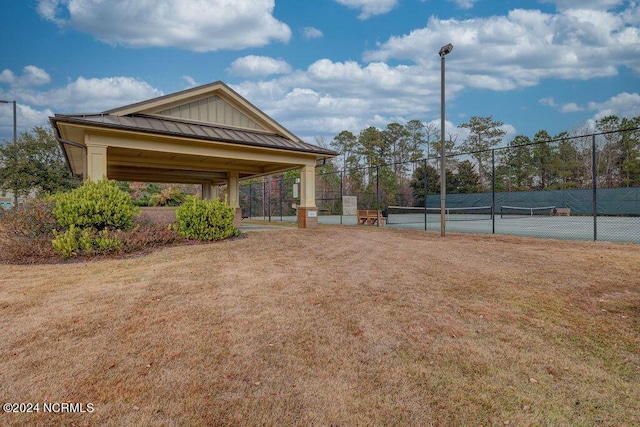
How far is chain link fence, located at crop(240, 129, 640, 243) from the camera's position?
19.6 metres

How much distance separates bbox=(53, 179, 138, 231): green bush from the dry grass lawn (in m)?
1.77

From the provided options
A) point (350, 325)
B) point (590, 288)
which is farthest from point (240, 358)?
point (590, 288)

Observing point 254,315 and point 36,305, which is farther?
point 36,305

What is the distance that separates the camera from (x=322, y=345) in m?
2.97

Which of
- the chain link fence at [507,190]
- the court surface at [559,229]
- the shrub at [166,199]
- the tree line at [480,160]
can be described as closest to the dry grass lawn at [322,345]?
the court surface at [559,229]

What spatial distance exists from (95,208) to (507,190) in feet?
94.6

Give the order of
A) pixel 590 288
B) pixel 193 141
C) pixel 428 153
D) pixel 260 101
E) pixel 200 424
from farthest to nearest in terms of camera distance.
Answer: pixel 428 153, pixel 260 101, pixel 193 141, pixel 590 288, pixel 200 424

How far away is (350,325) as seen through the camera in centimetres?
341

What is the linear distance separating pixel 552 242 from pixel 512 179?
20811mm

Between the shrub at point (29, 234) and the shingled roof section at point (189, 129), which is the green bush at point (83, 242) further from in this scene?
the shingled roof section at point (189, 129)

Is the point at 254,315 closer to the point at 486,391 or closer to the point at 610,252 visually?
the point at 486,391

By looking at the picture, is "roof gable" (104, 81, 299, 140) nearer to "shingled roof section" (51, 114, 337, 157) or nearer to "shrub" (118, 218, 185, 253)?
"shingled roof section" (51, 114, 337, 157)

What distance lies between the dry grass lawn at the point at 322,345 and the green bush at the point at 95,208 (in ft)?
5.81

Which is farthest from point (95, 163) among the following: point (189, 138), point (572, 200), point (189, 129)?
point (572, 200)
